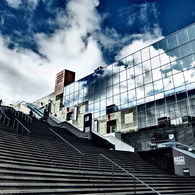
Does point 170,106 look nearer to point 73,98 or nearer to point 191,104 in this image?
point 191,104

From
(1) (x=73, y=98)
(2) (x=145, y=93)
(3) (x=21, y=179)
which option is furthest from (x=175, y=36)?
(3) (x=21, y=179)

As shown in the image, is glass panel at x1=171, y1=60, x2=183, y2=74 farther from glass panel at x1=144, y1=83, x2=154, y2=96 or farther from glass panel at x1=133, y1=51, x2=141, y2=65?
glass panel at x1=133, y1=51, x2=141, y2=65

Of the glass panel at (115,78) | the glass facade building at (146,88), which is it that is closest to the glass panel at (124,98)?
the glass facade building at (146,88)

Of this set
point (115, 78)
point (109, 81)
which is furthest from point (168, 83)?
point (109, 81)

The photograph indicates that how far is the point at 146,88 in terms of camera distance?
27.1 meters

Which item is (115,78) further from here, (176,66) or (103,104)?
(176,66)

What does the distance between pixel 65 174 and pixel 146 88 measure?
21.0 metres

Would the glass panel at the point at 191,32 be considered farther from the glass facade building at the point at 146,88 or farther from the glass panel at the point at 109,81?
the glass panel at the point at 109,81

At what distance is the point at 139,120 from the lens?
26.4 m

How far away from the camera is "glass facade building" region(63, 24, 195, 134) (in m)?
23.4

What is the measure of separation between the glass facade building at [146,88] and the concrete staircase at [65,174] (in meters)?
12.1

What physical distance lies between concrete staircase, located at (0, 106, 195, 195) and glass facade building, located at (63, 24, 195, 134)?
12120 millimetres

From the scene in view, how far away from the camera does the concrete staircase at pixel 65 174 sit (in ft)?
21.9

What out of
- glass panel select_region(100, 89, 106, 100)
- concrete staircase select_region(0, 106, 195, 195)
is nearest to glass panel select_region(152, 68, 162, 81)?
glass panel select_region(100, 89, 106, 100)
